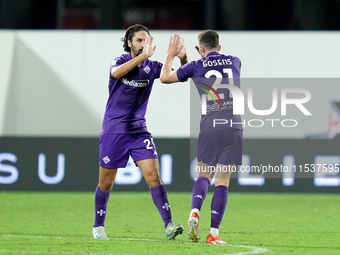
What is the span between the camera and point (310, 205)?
12.6 m

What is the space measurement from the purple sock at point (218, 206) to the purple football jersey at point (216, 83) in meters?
0.54

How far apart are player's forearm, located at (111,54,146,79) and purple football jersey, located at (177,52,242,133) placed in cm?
36

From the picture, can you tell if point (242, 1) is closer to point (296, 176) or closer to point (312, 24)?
point (312, 24)

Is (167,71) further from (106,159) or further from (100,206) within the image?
(100,206)

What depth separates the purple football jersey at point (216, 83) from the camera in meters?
7.32

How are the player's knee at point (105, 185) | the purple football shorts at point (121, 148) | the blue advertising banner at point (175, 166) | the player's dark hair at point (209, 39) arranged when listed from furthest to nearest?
the blue advertising banner at point (175, 166)
the player's knee at point (105, 185)
the purple football shorts at point (121, 148)
the player's dark hair at point (209, 39)

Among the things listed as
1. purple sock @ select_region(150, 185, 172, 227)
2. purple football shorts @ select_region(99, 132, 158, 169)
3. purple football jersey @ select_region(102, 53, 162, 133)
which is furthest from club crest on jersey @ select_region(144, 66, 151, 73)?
purple sock @ select_region(150, 185, 172, 227)

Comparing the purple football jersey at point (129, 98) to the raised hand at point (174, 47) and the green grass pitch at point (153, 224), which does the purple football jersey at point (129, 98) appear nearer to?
the raised hand at point (174, 47)

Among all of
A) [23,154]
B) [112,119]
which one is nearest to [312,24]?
[23,154]

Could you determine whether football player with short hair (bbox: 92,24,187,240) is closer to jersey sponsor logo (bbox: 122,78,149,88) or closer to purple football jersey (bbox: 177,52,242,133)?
jersey sponsor logo (bbox: 122,78,149,88)

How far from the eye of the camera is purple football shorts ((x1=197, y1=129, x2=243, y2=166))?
24.2ft

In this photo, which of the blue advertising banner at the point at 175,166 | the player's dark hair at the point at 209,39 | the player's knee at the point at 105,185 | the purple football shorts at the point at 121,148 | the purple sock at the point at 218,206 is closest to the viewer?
the purple sock at the point at 218,206

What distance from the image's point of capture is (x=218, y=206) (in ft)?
24.1

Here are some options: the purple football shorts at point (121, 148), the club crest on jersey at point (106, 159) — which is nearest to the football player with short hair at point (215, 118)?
the purple football shorts at point (121, 148)
